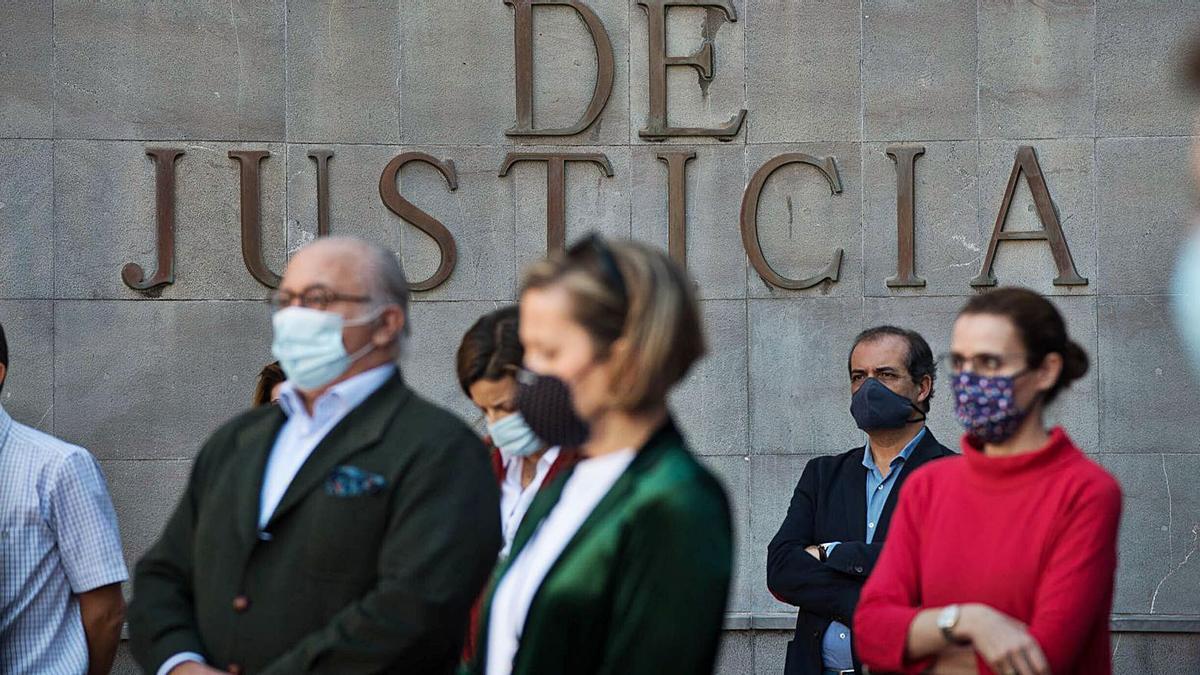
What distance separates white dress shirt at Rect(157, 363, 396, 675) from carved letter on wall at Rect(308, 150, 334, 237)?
441 centimetres

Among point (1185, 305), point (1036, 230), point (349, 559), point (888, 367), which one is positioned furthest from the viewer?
point (1036, 230)

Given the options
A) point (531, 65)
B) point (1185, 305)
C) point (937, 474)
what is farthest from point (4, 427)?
point (1185, 305)

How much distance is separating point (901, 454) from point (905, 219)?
2.92m

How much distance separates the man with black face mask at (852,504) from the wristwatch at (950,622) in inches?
57.0

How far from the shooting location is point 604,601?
279cm

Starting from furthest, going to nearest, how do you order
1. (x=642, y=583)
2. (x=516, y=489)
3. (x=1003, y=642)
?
(x=516, y=489)
(x=1003, y=642)
(x=642, y=583)

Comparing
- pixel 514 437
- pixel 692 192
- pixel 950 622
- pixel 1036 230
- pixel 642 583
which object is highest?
pixel 692 192

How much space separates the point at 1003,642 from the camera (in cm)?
362

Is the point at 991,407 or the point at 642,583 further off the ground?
the point at 991,407

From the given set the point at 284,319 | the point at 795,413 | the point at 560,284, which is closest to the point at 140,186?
the point at 795,413

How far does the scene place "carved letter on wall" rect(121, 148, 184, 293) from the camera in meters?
8.09

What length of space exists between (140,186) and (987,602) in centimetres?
561

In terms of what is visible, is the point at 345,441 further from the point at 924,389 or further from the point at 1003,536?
the point at 924,389

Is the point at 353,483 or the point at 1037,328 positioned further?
the point at 1037,328
